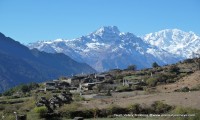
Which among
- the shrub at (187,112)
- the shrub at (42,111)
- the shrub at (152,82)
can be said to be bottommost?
the shrub at (187,112)

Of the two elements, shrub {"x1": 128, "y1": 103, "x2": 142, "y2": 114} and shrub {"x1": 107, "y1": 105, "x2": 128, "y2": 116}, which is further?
shrub {"x1": 128, "y1": 103, "x2": 142, "y2": 114}

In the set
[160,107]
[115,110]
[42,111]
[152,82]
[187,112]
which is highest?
[152,82]

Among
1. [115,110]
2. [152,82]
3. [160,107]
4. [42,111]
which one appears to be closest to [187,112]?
[160,107]

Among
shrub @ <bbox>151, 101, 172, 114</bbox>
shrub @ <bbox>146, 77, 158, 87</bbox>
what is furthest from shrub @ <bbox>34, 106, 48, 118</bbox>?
shrub @ <bbox>146, 77, 158, 87</bbox>

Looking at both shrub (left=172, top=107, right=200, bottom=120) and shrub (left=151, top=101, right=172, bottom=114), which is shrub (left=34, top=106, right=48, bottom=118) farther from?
shrub (left=172, top=107, right=200, bottom=120)

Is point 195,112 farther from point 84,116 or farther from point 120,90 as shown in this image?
point 120,90

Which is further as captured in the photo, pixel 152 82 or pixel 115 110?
pixel 152 82

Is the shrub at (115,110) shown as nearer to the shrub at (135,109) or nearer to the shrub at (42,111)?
the shrub at (135,109)

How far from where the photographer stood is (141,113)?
55094 mm

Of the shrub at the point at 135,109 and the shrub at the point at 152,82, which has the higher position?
the shrub at the point at 152,82

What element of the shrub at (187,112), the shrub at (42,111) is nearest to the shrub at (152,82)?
the shrub at (187,112)

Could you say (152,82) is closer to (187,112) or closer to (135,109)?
(135,109)

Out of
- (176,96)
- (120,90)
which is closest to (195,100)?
(176,96)

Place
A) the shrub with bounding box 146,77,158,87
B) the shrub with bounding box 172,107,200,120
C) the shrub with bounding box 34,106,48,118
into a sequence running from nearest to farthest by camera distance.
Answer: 1. the shrub with bounding box 172,107,200,120
2. the shrub with bounding box 34,106,48,118
3. the shrub with bounding box 146,77,158,87
